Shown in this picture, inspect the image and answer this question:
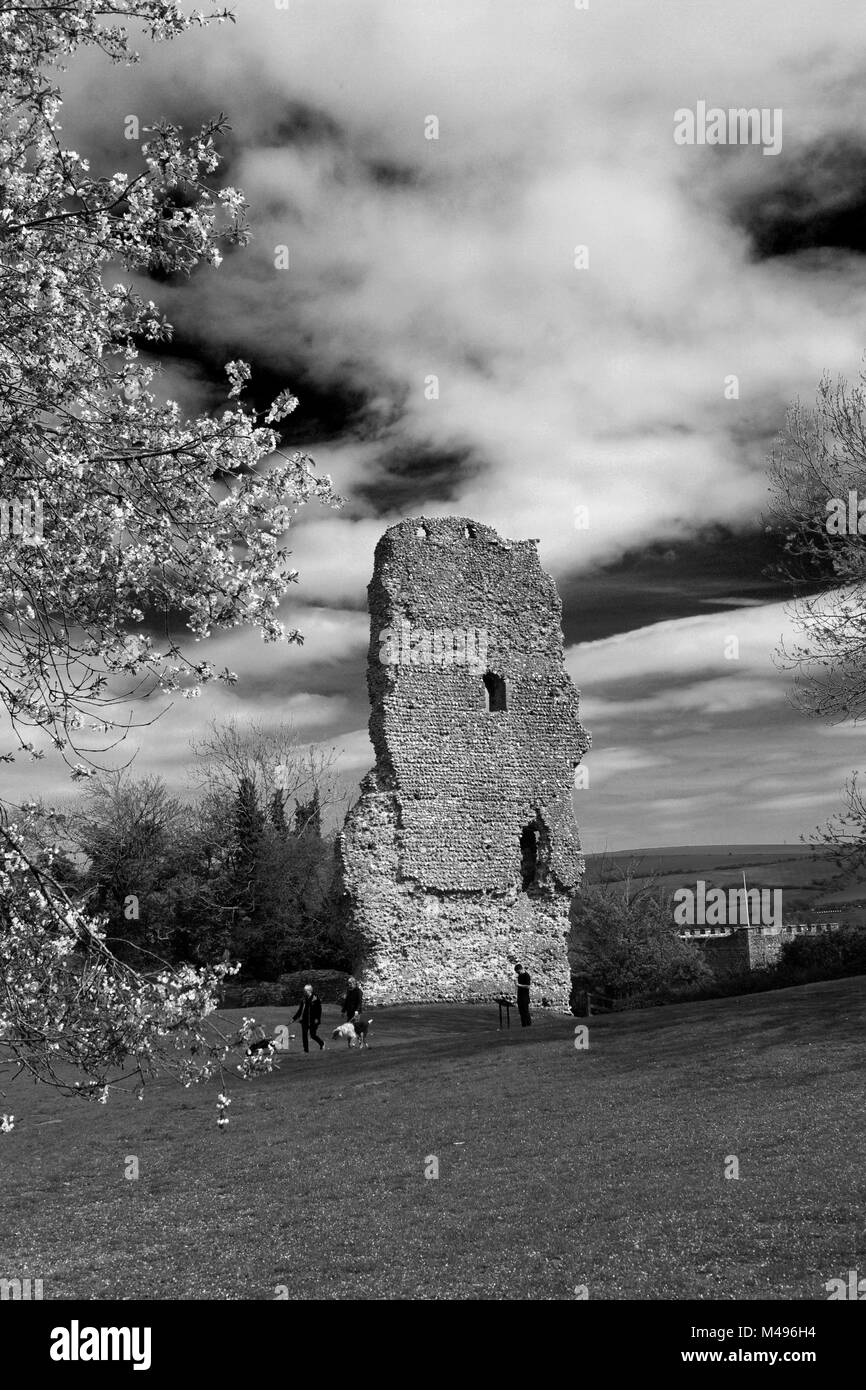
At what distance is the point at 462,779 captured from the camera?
28.6m

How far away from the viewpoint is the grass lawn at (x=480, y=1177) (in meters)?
7.41

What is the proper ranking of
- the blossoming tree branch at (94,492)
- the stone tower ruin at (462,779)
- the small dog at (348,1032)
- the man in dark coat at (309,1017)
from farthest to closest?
the stone tower ruin at (462,779), the man in dark coat at (309,1017), the small dog at (348,1032), the blossoming tree branch at (94,492)

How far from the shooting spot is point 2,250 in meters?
6.21

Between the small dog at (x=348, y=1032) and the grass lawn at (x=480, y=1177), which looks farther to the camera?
the small dog at (x=348, y=1032)

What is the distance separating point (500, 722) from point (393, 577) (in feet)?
17.5

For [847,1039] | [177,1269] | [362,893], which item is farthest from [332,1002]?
[177,1269]

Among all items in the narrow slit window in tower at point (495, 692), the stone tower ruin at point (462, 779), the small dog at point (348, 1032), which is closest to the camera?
the small dog at point (348, 1032)

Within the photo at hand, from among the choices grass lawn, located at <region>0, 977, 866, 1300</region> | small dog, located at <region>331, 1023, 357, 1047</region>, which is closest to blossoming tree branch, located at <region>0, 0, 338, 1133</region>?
grass lawn, located at <region>0, 977, 866, 1300</region>

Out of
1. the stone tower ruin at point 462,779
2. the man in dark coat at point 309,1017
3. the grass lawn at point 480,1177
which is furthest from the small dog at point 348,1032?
the stone tower ruin at point 462,779

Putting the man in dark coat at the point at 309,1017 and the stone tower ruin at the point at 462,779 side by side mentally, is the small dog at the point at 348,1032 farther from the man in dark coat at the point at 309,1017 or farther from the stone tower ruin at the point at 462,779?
the stone tower ruin at the point at 462,779

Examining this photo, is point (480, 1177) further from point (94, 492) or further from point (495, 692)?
point (495, 692)

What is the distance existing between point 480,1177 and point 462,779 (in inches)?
734

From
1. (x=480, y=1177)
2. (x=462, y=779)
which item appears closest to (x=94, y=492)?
(x=480, y=1177)

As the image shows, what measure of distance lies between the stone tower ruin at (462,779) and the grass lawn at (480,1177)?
9.80 metres
